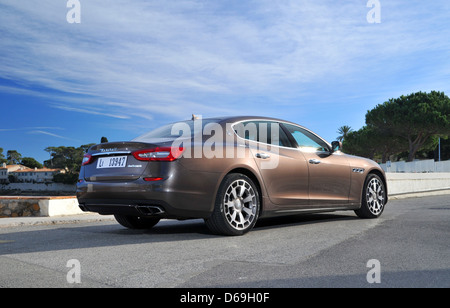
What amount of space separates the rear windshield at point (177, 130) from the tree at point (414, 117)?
51516mm

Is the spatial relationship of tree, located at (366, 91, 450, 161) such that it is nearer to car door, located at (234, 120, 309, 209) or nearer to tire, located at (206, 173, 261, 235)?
car door, located at (234, 120, 309, 209)

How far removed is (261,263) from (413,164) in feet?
107

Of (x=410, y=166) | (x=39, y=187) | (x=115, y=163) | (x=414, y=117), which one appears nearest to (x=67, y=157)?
(x=39, y=187)

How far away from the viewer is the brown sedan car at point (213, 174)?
17.5ft

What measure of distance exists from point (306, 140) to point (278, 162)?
1042 millimetres

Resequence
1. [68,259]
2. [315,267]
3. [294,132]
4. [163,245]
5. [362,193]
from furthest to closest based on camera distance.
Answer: [362,193] < [294,132] < [163,245] < [68,259] < [315,267]

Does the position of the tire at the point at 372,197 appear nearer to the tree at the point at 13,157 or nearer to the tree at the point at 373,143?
the tree at the point at 373,143

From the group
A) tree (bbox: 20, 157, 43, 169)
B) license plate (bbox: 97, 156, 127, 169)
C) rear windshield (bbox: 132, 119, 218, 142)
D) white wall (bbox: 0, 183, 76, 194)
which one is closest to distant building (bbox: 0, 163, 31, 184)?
tree (bbox: 20, 157, 43, 169)

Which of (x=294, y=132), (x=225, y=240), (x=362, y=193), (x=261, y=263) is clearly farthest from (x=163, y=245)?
(x=362, y=193)

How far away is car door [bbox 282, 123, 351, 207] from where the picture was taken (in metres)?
6.89

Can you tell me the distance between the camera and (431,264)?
4098 mm

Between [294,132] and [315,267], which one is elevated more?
[294,132]

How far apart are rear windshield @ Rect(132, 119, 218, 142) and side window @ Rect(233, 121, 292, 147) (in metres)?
0.39
